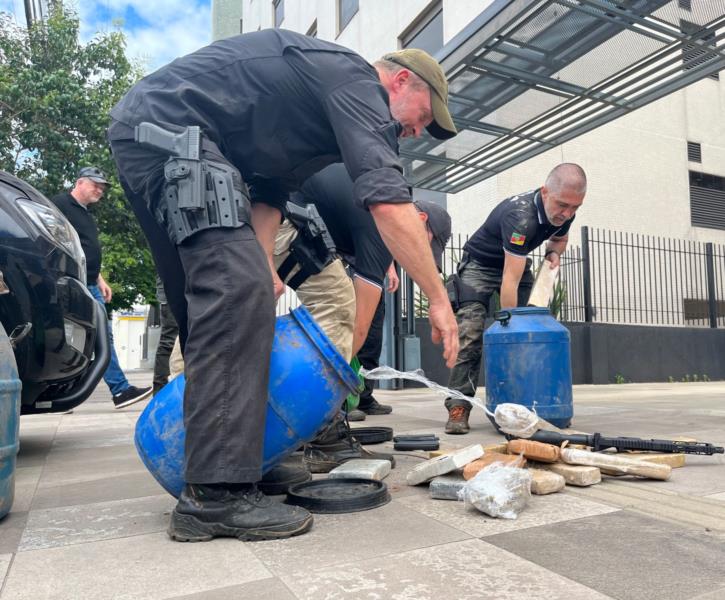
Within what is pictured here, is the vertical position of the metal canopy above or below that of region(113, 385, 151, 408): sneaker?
above

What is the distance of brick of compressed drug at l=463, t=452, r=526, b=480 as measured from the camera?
2.12 m

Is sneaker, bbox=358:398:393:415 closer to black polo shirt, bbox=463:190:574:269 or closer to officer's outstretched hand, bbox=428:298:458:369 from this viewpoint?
black polo shirt, bbox=463:190:574:269

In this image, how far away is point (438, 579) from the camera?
1.28 meters

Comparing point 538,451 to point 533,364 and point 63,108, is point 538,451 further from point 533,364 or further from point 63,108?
point 63,108

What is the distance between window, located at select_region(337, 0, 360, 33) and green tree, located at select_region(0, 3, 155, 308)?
6.00 metres

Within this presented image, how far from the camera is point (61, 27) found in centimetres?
1189

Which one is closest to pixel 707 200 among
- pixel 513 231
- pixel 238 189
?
pixel 513 231

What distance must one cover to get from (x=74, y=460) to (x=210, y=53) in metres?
2.15

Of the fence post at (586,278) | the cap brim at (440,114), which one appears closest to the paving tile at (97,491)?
the cap brim at (440,114)

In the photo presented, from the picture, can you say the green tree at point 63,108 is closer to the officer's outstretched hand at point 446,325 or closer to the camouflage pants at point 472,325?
the camouflage pants at point 472,325

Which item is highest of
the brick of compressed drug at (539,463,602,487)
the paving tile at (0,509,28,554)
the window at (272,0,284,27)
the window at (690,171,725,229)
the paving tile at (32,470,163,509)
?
the window at (272,0,284,27)

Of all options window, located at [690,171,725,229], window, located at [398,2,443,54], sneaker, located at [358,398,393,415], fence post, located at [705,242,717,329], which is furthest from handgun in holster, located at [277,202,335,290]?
window, located at [690,171,725,229]

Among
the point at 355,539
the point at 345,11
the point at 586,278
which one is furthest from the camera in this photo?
the point at 345,11

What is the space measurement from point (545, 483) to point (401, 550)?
753 mm
